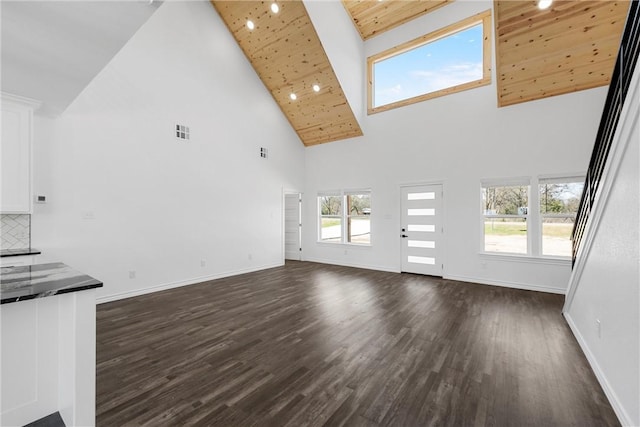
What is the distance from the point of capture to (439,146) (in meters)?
5.73

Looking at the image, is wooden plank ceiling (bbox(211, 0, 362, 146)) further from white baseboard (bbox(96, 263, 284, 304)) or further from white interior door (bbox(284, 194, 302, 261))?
white baseboard (bbox(96, 263, 284, 304))

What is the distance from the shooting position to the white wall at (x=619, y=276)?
5.57 ft

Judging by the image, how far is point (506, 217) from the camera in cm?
A: 513

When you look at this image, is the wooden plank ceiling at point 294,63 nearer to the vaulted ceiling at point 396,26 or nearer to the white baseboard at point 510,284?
the vaulted ceiling at point 396,26

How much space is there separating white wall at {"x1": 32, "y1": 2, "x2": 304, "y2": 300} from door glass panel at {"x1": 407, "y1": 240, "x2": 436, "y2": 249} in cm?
330

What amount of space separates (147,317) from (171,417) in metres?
2.16

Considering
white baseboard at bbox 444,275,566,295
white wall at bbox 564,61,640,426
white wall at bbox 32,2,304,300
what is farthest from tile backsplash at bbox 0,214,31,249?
white baseboard at bbox 444,275,566,295

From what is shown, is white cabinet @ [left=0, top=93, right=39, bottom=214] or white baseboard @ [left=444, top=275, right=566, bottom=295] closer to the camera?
white cabinet @ [left=0, top=93, right=39, bottom=214]

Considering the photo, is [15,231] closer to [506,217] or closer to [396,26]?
[506,217]

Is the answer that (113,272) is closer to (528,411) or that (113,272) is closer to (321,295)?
(321,295)

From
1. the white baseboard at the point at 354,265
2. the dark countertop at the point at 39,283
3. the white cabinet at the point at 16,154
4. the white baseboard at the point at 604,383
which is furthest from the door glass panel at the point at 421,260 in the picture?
the white cabinet at the point at 16,154

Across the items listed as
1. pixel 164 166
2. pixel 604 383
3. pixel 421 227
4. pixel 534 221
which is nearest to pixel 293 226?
pixel 421 227

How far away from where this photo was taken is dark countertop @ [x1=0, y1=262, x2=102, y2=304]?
140 cm

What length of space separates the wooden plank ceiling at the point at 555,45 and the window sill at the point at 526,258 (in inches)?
110
